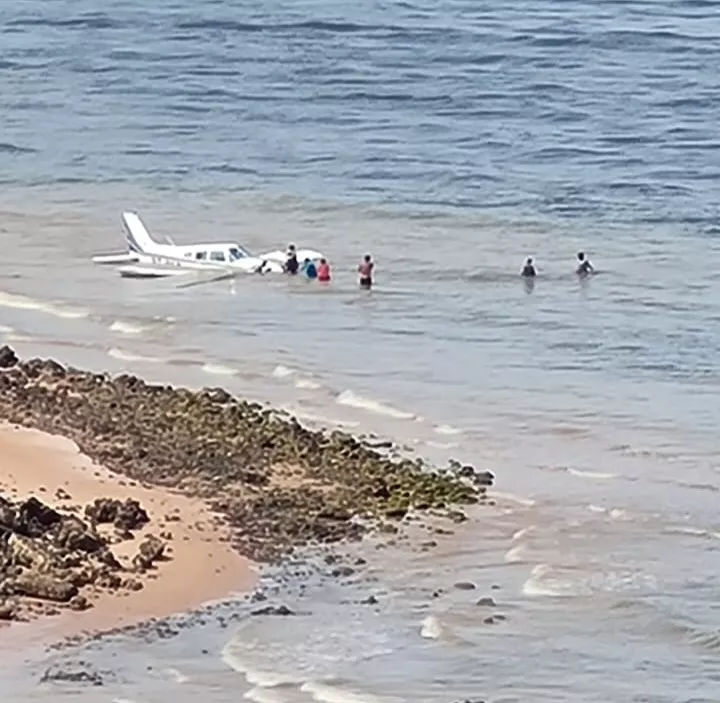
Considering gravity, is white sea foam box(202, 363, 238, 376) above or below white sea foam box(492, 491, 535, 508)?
above

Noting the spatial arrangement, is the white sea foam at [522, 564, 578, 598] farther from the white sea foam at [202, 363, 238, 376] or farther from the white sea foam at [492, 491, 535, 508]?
the white sea foam at [202, 363, 238, 376]

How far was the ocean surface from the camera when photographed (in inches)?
859

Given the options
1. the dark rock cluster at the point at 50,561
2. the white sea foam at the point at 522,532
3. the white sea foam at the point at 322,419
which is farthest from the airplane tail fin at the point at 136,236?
the dark rock cluster at the point at 50,561

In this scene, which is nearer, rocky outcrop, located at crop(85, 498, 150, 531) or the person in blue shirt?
rocky outcrop, located at crop(85, 498, 150, 531)

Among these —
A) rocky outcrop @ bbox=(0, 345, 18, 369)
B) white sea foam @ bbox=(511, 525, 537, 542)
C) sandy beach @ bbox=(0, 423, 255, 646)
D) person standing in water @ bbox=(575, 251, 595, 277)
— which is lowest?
person standing in water @ bbox=(575, 251, 595, 277)

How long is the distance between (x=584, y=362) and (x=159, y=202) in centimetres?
1858

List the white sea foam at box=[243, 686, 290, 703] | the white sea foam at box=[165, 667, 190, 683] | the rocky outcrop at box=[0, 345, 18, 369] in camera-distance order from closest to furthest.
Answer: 1. the white sea foam at box=[243, 686, 290, 703]
2. the white sea foam at box=[165, 667, 190, 683]
3. the rocky outcrop at box=[0, 345, 18, 369]

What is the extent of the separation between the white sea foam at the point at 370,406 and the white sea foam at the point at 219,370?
2244 millimetres

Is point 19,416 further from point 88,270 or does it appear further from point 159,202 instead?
point 159,202

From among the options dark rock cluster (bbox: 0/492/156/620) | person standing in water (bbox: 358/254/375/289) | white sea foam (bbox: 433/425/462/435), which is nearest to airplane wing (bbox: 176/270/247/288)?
person standing in water (bbox: 358/254/375/289)

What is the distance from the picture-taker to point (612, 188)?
5409cm

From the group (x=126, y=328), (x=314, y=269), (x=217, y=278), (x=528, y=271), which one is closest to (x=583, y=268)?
(x=528, y=271)

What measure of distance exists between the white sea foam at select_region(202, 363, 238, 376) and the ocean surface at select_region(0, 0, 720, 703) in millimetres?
100

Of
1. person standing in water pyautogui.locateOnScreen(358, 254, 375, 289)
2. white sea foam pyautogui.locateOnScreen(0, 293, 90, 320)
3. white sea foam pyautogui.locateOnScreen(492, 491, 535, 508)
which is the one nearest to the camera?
white sea foam pyautogui.locateOnScreen(492, 491, 535, 508)
